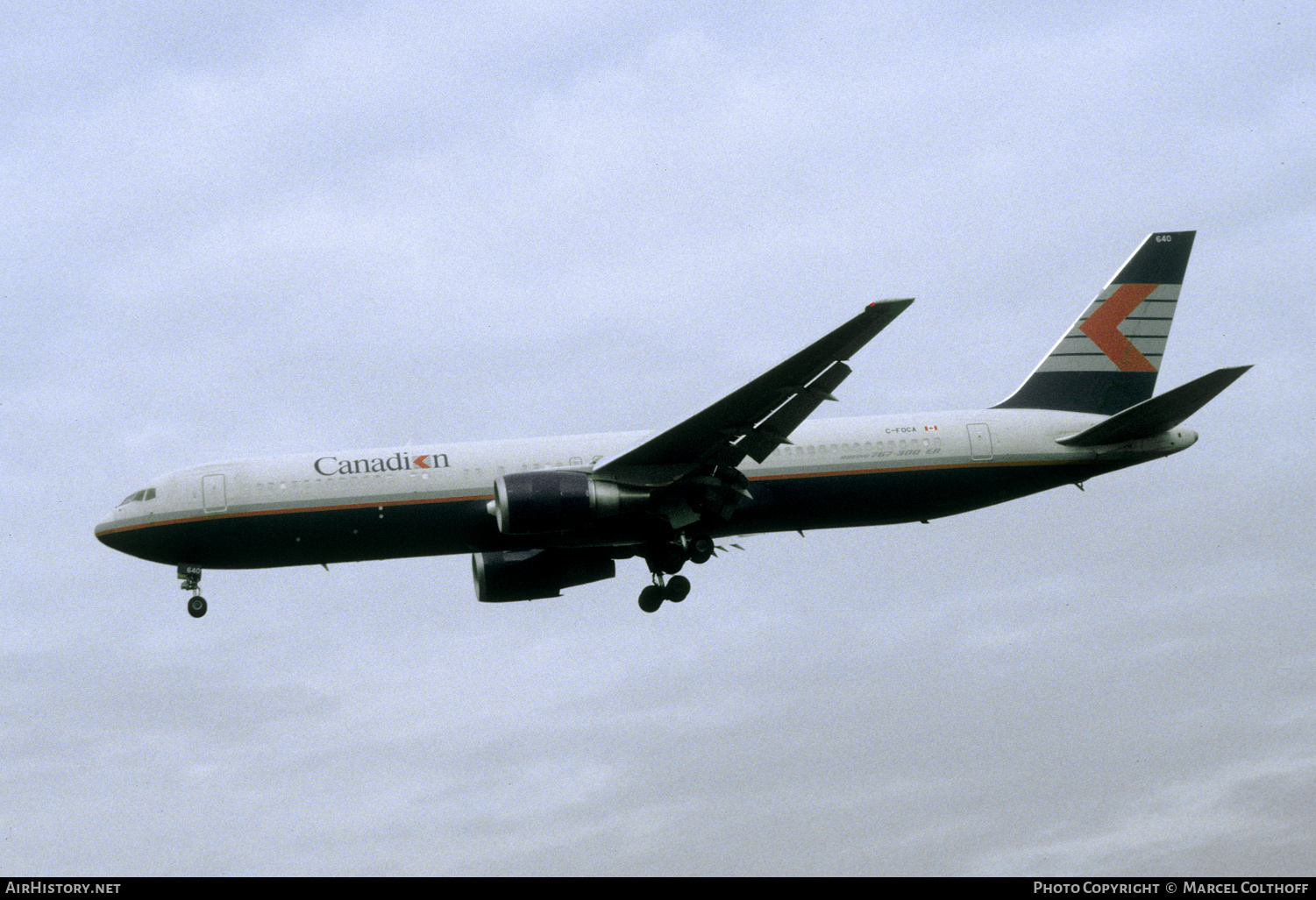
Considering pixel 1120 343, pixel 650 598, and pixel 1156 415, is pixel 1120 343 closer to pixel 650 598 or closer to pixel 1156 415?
pixel 1156 415

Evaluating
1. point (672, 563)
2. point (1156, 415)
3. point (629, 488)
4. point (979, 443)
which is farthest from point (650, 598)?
point (1156, 415)

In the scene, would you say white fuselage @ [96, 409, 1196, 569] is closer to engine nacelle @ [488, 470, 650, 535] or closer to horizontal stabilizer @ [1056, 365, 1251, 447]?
horizontal stabilizer @ [1056, 365, 1251, 447]

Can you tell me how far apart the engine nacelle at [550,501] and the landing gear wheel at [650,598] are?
13.1 feet

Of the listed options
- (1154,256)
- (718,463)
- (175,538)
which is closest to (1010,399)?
(1154,256)

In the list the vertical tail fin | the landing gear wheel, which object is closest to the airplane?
the landing gear wheel

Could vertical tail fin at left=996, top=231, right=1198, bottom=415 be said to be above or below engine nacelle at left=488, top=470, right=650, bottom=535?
above

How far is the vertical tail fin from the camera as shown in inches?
1428

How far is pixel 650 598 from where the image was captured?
34125 millimetres

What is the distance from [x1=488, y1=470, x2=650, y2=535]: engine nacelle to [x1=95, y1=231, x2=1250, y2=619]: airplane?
0.05 meters

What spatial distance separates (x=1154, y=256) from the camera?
125 ft
